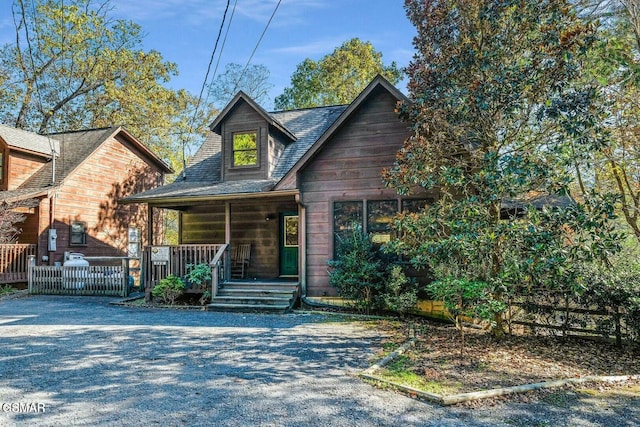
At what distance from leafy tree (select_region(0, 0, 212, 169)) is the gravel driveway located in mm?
19674

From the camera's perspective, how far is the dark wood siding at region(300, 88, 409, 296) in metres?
10.4

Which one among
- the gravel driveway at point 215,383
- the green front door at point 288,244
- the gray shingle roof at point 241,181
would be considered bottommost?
the gravel driveway at point 215,383

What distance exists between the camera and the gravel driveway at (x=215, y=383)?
13.0 ft

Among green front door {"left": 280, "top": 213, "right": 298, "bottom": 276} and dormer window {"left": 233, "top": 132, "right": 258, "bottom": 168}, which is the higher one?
dormer window {"left": 233, "top": 132, "right": 258, "bottom": 168}

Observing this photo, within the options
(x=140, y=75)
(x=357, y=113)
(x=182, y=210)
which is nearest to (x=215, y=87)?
(x=140, y=75)

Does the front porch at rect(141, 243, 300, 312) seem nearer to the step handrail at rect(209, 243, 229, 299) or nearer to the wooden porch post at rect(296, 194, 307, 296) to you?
the step handrail at rect(209, 243, 229, 299)

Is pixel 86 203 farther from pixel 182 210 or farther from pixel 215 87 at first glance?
pixel 215 87

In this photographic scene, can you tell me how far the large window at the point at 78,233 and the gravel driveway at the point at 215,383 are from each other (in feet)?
29.1

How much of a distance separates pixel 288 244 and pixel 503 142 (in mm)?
7789

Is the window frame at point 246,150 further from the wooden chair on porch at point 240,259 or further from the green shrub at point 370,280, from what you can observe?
the green shrub at point 370,280

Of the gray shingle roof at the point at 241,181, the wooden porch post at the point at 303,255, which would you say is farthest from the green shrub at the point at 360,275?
the gray shingle roof at the point at 241,181

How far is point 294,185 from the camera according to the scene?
1080 cm

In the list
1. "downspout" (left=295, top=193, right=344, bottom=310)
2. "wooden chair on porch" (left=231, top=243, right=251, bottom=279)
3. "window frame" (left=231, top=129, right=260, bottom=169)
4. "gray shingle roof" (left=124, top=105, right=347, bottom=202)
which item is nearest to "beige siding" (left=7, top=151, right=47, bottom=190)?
"gray shingle roof" (left=124, top=105, right=347, bottom=202)

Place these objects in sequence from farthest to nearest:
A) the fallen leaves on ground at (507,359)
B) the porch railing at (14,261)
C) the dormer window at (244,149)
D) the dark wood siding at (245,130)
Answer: the porch railing at (14,261)
the dormer window at (244,149)
the dark wood siding at (245,130)
the fallen leaves on ground at (507,359)
